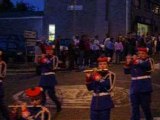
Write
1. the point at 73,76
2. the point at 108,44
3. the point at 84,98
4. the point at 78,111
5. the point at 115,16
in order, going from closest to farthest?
the point at 78,111
the point at 84,98
the point at 73,76
the point at 108,44
the point at 115,16

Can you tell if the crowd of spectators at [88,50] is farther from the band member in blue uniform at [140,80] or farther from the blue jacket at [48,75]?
the band member in blue uniform at [140,80]

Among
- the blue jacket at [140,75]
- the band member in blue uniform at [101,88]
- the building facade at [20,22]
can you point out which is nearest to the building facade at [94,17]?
→ the building facade at [20,22]

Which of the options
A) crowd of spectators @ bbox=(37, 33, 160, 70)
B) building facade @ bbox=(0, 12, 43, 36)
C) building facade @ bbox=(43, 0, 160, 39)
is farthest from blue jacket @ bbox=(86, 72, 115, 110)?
building facade @ bbox=(0, 12, 43, 36)

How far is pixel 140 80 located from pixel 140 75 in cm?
10

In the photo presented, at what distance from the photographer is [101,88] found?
964cm

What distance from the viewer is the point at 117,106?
15.0 metres

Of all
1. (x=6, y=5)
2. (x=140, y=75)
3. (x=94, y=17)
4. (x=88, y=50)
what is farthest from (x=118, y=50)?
(x=6, y=5)

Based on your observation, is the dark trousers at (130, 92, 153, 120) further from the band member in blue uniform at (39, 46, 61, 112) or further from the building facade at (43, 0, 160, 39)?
the building facade at (43, 0, 160, 39)

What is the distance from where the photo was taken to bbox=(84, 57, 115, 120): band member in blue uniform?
9539mm

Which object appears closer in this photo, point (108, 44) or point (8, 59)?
point (108, 44)

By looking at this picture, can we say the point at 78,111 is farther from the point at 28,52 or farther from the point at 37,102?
the point at 28,52

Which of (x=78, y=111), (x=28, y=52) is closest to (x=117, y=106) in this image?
(x=78, y=111)

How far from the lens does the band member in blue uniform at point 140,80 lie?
11.2 meters

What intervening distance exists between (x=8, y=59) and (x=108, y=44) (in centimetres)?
627
